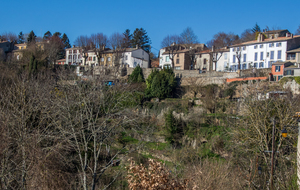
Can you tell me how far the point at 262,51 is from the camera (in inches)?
1619

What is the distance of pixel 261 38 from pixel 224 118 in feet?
70.3

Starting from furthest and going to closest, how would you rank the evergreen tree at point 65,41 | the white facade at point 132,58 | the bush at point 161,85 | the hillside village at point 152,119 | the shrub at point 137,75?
the evergreen tree at point 65,41, the white facade at point 132,58, the shrub at point 137,75, the bush at point 161,85, the hillside village at point 152,119

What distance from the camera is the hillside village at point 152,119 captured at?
1061 cm

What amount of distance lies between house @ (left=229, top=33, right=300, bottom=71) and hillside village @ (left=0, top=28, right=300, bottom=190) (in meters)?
0.16

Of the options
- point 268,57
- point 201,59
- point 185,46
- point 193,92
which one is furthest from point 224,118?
point 185,46

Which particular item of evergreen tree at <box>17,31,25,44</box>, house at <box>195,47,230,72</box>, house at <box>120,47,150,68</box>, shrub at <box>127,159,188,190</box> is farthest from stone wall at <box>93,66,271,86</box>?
evergreen tree at <box>17,31,25,44</box>

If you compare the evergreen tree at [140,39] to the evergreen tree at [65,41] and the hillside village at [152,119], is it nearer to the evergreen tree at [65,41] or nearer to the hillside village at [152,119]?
the hillside village at [152,119]

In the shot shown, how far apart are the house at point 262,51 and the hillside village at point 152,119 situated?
6.2 inches

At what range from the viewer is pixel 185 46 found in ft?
173

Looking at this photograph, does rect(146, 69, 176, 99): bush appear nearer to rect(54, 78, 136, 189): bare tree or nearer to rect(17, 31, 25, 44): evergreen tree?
rect(54, 78, 136, 189): bare tree

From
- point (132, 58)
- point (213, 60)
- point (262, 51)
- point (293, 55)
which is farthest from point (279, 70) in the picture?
point (132, 58)

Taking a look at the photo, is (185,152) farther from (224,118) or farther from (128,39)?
(128,39)

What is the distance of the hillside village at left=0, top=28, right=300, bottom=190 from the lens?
418 inches

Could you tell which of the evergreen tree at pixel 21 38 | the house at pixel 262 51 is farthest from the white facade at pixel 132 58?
the evergreen tree at pixel 21 38
